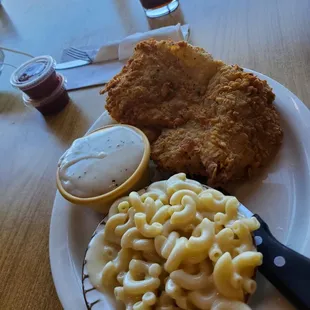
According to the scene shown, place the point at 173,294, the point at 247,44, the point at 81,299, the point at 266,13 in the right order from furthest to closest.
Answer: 1. the point at 266,13
2. the point at 247,44
3. the point at 81,299
4. the point at 173,294

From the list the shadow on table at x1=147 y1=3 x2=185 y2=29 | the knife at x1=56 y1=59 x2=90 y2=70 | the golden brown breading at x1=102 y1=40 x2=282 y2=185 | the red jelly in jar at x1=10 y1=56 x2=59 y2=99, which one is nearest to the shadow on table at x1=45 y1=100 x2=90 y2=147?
the red jelly in jar at x1=10 y1=56 x2=59 y2=99

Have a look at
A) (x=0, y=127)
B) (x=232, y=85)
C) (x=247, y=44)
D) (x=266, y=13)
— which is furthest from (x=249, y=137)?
(x=0, y=127)

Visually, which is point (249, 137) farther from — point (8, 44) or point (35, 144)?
point (8, 44)

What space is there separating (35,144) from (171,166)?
32.3 inches

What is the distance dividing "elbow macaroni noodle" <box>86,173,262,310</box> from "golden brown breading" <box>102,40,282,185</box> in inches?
5.7

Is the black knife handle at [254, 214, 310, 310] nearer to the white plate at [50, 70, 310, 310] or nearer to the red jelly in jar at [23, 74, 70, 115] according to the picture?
the white plate at [50, 70, 310, 310]

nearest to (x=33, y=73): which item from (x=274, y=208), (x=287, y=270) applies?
(x=274, y=208)

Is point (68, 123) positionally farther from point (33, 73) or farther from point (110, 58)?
point (110, 58)

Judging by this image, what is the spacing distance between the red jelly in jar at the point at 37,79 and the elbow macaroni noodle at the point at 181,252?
0.98 meters

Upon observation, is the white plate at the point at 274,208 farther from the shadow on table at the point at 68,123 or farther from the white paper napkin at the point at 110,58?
the white paper napkin at the point at 110,58

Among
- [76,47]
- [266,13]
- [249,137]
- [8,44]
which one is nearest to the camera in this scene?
[249,137]

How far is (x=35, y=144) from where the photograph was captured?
5.88 feet

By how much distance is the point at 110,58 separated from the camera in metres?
2.03

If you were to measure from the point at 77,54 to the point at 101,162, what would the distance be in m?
1.12
